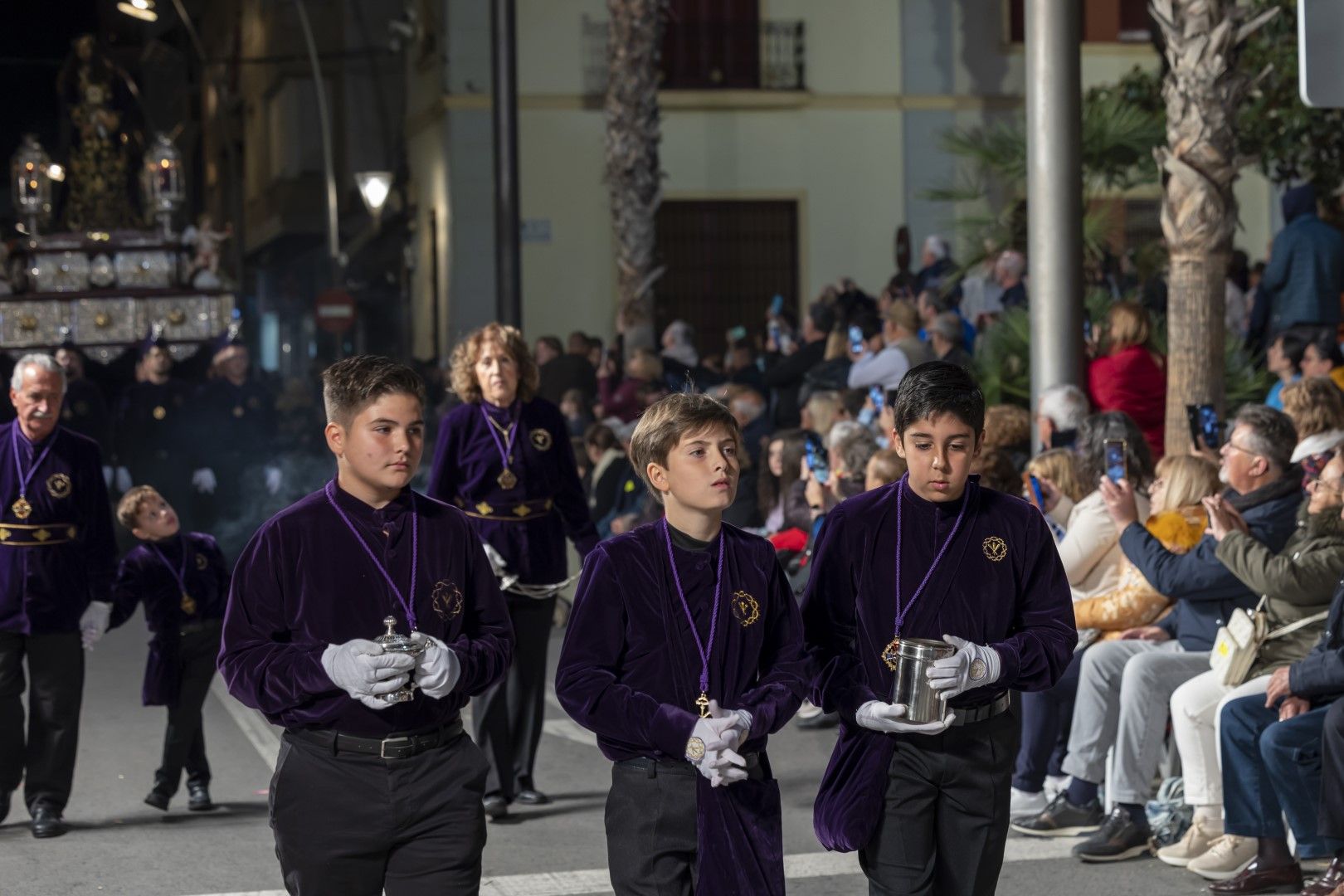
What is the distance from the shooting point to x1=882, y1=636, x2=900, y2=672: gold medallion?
463 cm

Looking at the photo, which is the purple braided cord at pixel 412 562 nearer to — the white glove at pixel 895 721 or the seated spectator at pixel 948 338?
the white glove at pixel 895 721

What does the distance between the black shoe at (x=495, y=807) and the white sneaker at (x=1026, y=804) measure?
197 cm

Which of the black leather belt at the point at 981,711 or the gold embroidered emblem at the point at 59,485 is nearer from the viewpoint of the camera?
the black leather belt at the point at 981,711

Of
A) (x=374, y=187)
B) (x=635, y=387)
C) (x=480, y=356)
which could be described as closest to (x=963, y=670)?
(x=480, y=356)

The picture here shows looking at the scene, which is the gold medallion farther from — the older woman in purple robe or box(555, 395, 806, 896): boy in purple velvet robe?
the older woman in purple robe

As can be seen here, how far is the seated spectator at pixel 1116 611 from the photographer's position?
765 centimetres

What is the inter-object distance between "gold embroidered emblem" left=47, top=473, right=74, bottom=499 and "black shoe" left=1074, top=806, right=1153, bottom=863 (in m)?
4.11

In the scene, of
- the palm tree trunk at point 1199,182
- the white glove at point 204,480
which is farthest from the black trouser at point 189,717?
the white glove at point 204,480

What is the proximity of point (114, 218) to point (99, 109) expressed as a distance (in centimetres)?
120

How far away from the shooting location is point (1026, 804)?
7637 mm

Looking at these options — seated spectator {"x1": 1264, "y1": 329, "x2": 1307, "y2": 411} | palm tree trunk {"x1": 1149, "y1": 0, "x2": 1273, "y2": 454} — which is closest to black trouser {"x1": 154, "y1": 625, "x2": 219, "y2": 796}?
palm tree trunk {"x1": 1149, "y1": 0, "x2": 1273, "y2": 454}

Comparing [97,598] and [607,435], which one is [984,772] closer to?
[97,598]

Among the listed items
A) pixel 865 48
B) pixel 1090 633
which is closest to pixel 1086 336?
pixel 1090 633

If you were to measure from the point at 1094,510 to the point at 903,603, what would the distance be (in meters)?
3.39
